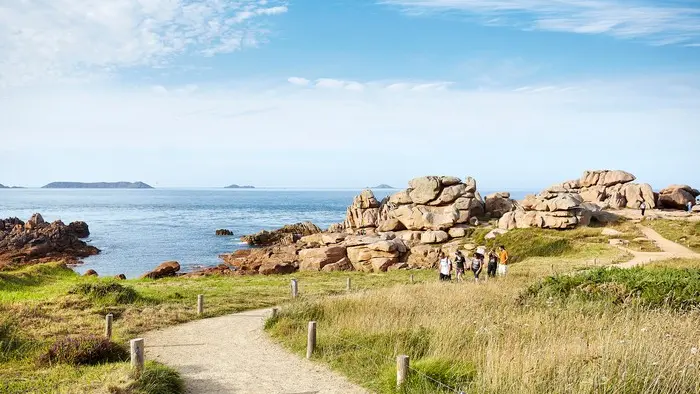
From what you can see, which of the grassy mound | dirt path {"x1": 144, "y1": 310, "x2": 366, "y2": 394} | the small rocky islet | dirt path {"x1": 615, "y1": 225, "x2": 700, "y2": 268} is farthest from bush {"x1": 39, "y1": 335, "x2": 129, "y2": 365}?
dirt path {"x1": 615, "y1": 225, "x2": 700, "y2": 268}

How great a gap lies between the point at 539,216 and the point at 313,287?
28964mm

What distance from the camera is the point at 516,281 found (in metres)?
25.1

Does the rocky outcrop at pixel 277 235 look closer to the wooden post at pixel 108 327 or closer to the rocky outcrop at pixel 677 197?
the rocky outcrop at pixel 677 197

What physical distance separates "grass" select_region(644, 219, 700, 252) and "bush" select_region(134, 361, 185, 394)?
137 ft

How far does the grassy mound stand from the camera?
1628cm

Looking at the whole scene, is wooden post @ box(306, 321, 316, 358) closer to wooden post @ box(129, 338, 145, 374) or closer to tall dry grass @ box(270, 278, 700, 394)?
tall dry grass @ box(270, 278, 700, 394)

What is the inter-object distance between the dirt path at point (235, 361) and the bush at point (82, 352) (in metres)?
1.40

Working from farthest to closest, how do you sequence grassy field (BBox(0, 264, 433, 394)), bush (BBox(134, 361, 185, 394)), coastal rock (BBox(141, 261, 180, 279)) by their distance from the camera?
coastal rock (BBox(141, 261, 180, 279)) → grassy field (BBox(0, 264, 433, 394)) → bush (BBox(134, 361, 185, 394))

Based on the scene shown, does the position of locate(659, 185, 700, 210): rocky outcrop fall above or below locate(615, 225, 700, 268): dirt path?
above

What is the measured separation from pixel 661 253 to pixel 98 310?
3766 centimetres

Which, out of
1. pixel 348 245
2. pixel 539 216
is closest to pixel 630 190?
pixel 539 216

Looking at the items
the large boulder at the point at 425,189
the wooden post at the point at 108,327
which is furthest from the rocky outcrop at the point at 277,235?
the wooden post at the point at 108,327

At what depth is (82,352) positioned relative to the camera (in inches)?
540

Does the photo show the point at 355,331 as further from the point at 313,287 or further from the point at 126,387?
the point at 313,287
